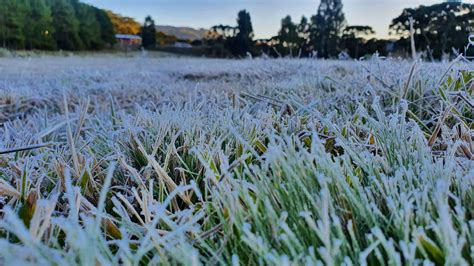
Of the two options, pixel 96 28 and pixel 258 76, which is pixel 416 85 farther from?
pixel 96 28

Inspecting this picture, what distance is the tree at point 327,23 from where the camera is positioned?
17906mm

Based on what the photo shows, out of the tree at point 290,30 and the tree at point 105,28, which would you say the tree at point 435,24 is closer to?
the tree at point 290,30

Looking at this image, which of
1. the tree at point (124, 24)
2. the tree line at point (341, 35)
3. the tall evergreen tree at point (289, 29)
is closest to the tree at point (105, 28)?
the tree at point (124, 24)

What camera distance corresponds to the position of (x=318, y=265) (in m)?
0.41

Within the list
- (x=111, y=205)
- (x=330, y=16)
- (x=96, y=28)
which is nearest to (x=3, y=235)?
(x=111, y=205)

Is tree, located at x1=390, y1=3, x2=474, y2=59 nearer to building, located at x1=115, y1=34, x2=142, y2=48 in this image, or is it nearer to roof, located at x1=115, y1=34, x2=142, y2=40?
building, located at x1=115, y1=34, x2=142, y2=48

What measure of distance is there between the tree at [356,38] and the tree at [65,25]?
42.7 ft

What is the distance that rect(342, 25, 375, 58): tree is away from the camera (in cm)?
1146

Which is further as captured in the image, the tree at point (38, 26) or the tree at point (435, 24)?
the tree at point (38, 26)

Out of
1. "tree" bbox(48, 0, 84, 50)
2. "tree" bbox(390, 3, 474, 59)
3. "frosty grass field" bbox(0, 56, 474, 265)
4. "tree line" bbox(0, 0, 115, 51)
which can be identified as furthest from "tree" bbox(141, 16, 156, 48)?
"frosty grass field" bbox(0, 56, 474, 265)

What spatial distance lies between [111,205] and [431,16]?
8.88 meters

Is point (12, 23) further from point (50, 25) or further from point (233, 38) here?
point (233, 38)

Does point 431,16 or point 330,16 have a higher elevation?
point 330,16

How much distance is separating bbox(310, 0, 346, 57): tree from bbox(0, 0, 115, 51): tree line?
11.4 meters
